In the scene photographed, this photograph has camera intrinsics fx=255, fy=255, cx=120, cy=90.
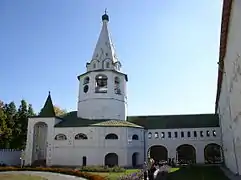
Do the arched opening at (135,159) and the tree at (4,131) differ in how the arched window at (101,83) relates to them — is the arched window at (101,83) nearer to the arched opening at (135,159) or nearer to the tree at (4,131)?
the arched opening at (135,159)

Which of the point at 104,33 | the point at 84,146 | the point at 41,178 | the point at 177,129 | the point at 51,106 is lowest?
the point at 41,178

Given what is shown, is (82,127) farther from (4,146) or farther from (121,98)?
(4,146)

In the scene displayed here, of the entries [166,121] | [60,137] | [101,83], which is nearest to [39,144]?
[60,137]

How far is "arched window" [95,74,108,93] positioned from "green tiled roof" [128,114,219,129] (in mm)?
7023

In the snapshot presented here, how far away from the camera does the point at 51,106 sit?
35281 millimetres

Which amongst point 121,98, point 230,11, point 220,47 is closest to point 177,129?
point 121,98

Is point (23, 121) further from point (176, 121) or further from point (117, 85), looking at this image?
point (176, 121)

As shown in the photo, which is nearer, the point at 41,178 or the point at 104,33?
the point at 41,178

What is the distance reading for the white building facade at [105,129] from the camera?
106 feet

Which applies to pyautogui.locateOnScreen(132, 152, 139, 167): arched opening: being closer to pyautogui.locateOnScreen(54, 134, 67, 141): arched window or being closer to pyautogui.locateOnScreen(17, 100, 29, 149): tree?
pyautogui.locateOnScreen(54, 134, 67, 141): arched window

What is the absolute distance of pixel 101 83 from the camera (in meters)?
37.4

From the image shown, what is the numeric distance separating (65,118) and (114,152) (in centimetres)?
915

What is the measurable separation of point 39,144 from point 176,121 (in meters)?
20.6

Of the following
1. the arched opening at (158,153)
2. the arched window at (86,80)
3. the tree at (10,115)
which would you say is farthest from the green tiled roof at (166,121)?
the tree at (10,115)
